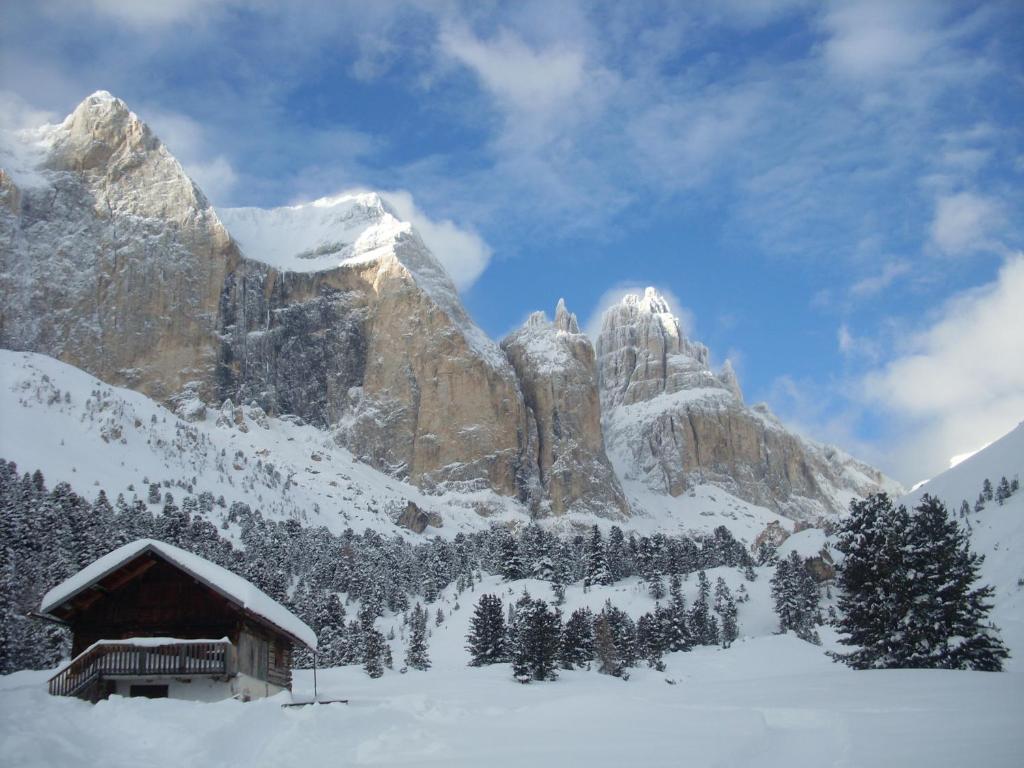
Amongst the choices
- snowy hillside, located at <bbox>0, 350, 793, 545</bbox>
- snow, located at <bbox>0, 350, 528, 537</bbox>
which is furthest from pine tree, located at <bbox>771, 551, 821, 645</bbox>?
snowy hillside, located at <bbox>0, 350, 793, 545</bbox>

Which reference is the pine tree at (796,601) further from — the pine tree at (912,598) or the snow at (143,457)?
the snow at (143,457)

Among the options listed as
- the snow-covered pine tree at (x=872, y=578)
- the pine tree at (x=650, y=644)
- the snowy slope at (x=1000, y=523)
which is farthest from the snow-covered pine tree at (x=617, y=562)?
the snow-covered pine tree at (x=872, y=578)

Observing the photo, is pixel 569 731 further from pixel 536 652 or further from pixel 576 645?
pixel 576 645

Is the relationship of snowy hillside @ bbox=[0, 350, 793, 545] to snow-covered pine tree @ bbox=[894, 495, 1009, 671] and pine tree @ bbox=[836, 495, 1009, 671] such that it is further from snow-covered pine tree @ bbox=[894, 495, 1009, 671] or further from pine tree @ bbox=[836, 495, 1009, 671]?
snow-covered pine tree @ bbox=[894, 495, 1009, 671]

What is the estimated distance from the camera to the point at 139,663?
23141mm

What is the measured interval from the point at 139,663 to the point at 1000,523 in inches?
3038

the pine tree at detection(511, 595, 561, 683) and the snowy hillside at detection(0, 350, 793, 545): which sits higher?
the snowy hillside at detection(0, 350, 793, 545)

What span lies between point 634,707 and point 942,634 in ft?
50.5

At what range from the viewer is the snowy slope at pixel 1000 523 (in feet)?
184

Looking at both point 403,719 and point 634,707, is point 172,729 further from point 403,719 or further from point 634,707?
point 634,707

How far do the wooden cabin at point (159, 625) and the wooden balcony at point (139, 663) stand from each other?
26mm

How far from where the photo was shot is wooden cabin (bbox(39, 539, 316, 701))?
76.0 feet

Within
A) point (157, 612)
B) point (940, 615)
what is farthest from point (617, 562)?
point (157, 612)

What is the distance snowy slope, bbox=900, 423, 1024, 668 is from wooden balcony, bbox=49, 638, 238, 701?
3881cm
